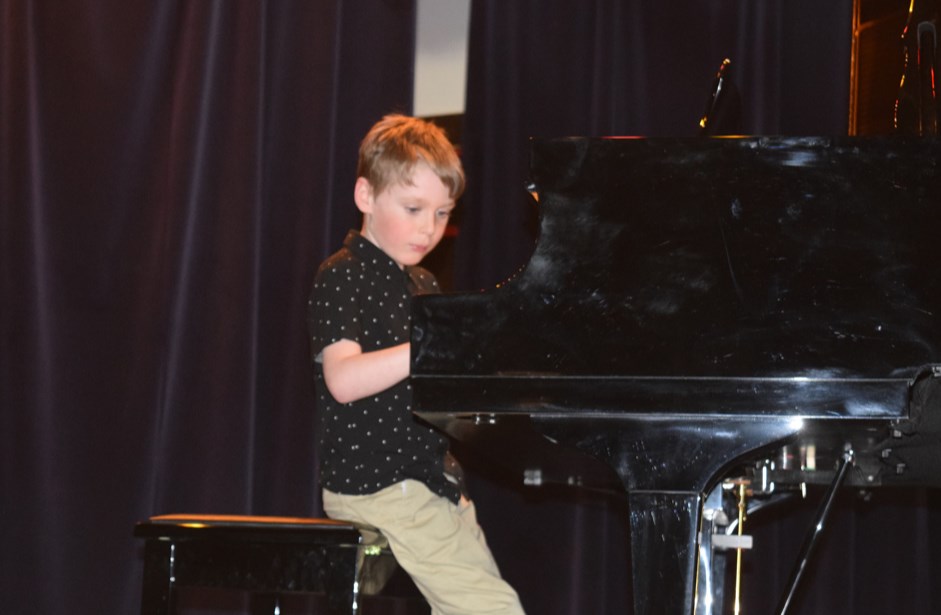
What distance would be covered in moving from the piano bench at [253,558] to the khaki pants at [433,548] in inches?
5.1

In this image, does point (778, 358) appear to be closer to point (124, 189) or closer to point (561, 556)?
point (561, 556)

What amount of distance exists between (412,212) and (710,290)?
73 cm

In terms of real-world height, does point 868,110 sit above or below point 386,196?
above

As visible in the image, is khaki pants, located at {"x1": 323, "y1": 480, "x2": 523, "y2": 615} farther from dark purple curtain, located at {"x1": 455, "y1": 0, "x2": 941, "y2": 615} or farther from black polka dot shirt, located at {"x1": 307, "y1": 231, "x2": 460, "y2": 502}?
dark purple curtain, located at {"x1": 455, "y1": 0, "x2": 941, "y2": 615}

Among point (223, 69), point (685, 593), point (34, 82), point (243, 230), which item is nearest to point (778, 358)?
point (685, 593)

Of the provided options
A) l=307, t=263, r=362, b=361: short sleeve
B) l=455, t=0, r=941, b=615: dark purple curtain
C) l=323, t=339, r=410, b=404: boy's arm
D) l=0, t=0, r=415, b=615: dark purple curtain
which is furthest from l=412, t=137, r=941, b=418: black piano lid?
l=0, t=0, r=415, b=615: dark purple curtain

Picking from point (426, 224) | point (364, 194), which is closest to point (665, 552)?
point (426, 224)

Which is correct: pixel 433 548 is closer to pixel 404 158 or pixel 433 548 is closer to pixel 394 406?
pixel 394 406

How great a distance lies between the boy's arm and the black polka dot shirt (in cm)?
4

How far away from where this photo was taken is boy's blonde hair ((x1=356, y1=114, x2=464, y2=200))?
211cm

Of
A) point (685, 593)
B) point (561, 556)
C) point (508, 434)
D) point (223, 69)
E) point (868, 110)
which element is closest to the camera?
point (685, 593)

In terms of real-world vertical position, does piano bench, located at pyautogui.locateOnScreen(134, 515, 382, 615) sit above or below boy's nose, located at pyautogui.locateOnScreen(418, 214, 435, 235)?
below

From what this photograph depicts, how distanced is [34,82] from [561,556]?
2.05 meters

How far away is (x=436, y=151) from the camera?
2125 mm
